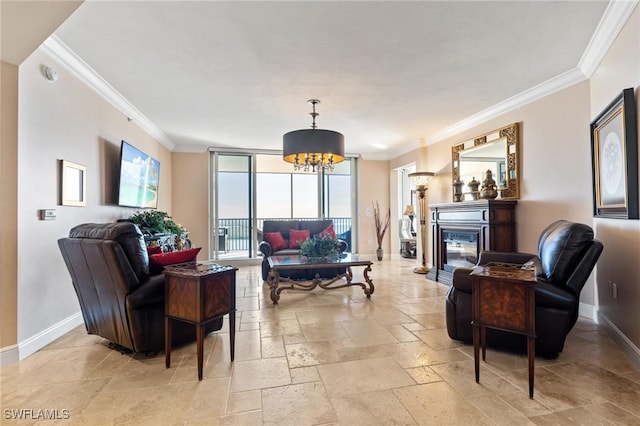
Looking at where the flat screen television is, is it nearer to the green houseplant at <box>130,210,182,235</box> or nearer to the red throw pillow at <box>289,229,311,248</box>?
the green houseplant at <box>130,210,182,235</box>

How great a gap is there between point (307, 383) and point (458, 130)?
15.6ft

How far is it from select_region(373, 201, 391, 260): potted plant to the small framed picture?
18.8ft

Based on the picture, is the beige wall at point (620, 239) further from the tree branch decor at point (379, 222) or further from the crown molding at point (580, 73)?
the tree branch decor at point (379, 222)

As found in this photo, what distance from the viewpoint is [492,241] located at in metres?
3.98

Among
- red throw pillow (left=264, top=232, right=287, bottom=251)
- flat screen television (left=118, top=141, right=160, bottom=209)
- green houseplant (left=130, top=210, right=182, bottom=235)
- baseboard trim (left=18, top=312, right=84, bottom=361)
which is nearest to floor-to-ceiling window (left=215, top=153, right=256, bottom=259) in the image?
red throw pillow (left=264, top=232, right=287, bottom=251)

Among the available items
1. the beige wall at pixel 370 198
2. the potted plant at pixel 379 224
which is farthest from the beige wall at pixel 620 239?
the beige wall at pixel 370 198

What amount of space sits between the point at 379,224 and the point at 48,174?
616cm

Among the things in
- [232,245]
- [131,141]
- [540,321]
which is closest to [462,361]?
[540,321]

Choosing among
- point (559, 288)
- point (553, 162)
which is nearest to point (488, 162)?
point (553, 162)

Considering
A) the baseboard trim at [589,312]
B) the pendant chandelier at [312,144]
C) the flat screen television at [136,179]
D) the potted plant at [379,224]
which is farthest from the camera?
the potted plant at [379,224]

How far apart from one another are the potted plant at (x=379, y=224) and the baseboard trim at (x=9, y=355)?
6152mm

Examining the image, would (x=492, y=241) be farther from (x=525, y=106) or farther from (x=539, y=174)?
(x=525, y=106)

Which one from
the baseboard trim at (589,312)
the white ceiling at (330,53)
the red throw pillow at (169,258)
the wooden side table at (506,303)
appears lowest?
the baseboard trim at (589,312)

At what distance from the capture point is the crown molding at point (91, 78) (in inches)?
102
